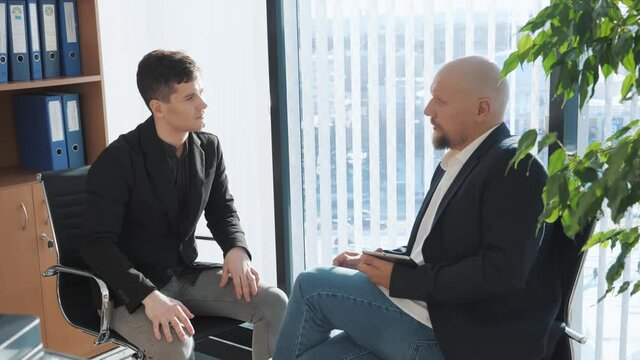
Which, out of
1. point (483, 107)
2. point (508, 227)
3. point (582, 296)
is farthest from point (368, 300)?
point (582, 296)

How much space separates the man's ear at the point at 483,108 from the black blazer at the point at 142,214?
91cm

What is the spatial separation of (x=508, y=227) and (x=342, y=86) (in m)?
1.40

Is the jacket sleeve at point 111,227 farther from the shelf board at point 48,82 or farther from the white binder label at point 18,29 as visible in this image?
the white binder label at point 18,29

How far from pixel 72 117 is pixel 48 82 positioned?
208 millimetres

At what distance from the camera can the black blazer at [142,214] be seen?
2404mm

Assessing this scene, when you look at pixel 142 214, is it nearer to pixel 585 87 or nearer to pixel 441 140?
pixel 441 140

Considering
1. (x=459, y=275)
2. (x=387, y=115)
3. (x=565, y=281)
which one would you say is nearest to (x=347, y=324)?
(x=459, y=275)

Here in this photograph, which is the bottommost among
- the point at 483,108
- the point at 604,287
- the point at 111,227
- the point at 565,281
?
the point at 604,287

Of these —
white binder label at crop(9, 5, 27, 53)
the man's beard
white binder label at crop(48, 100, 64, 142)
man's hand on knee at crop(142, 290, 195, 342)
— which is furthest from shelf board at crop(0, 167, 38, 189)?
the man's beard

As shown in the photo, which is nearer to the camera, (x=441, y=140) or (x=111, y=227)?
(x=441, y=140)

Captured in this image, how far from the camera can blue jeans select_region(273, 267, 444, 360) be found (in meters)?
2.13

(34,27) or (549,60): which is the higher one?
(34,27)

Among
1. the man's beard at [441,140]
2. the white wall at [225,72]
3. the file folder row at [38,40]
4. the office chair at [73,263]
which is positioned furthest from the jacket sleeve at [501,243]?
the file folder row at [38,40]

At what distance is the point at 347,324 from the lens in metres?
2.22
